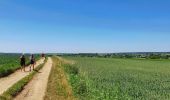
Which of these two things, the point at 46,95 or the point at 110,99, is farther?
the point at 46,95

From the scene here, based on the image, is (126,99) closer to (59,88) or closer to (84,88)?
(84,88)

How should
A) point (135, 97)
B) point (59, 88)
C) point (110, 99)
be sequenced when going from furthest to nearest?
point (59, 88)
point (135, 97)
point (110, 99)

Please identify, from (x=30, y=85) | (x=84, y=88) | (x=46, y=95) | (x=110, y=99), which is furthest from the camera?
(x=30, y=85)

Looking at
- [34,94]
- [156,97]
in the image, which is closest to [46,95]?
[34,94]

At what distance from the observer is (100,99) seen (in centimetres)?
1683

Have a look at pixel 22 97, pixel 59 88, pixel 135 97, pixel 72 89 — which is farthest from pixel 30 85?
pixel 135 97

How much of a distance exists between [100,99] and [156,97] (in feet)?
11.5

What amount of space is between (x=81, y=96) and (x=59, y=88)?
4547 mm

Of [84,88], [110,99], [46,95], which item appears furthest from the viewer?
[84,88]

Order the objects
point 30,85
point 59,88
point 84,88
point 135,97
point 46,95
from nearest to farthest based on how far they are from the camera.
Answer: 1. point 135,97
2. point 46,95
3. point 84,88
4. point 59,88
5. point 30,85

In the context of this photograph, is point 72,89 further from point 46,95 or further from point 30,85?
point 30,85

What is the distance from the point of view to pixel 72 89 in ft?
72.9

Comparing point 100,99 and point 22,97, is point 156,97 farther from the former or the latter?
point 22,97

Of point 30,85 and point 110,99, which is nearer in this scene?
point 110,99
